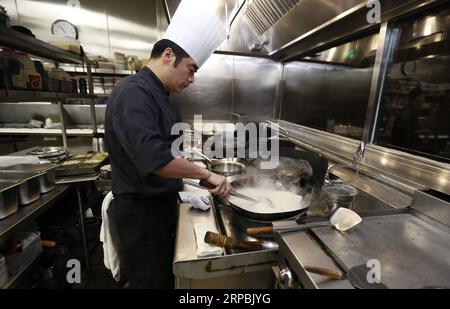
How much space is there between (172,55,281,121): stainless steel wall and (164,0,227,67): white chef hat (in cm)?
197

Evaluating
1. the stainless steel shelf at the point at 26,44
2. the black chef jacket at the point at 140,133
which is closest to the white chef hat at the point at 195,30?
the black chef jacket at the point at 140,133

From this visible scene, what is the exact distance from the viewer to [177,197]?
52.8 inches

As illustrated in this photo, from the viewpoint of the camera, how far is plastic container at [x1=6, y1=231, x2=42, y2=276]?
1.26m

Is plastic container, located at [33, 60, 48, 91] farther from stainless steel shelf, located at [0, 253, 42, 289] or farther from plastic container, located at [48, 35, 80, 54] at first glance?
stainless steel shelf, located at [0, 253, 42, 289]

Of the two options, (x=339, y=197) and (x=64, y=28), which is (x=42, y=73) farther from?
(x=64, y=28)

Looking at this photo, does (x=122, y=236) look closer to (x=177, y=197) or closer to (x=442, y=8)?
(x=177, y=197)

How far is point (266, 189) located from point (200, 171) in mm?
498

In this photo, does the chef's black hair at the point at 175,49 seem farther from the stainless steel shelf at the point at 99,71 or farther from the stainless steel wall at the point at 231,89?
the stainless steel shelf at the point at 99,71

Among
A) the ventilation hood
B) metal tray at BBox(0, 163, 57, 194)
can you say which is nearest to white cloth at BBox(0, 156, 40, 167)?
metal tray at BBox(0, 163, 57, 194)

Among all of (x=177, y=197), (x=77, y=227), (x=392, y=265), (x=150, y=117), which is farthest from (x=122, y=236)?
(x=77, y=227)

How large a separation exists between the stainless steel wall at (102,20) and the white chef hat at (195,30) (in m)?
2.78

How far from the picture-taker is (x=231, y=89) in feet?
10.9

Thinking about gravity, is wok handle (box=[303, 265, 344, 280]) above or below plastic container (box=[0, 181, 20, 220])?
above

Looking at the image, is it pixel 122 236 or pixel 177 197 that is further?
pixel 177 197
